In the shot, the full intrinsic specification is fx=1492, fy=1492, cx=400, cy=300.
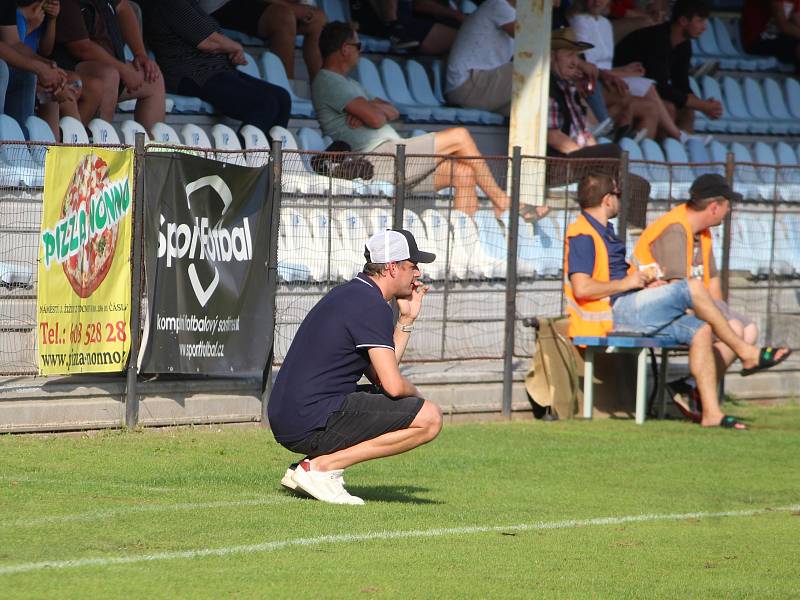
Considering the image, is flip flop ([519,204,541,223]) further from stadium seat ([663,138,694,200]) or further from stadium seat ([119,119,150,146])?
stadium seat ([119,119,150,146])

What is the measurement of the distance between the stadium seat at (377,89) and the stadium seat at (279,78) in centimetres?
123

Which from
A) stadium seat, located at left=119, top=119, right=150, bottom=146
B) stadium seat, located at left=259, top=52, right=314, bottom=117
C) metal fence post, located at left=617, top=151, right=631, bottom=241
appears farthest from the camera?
stadium seat, located at left=259, top=52, right=314, bottom=117

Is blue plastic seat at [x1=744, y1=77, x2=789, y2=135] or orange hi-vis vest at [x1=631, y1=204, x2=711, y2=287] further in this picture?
blue plastic seat at [x1=744, y1=77, x2=789, y2=135]

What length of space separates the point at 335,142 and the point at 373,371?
22.5ft

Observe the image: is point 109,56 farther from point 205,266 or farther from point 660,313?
point 660,313

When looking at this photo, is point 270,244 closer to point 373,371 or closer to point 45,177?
point 45,177

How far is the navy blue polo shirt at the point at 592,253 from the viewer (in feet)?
38.1

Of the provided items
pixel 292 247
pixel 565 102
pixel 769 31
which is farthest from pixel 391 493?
pixel 769 31

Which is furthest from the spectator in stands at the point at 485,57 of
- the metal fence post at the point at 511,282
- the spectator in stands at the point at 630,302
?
the spectator in stands at the point at 630,302

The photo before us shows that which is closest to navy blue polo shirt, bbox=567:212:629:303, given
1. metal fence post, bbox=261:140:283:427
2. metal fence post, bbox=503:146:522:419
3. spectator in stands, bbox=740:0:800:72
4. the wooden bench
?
the wooden bench

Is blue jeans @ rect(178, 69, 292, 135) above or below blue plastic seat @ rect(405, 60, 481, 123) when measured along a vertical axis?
below

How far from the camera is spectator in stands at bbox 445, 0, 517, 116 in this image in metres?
16.9

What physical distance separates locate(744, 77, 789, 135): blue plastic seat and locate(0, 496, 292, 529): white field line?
14.7 meters

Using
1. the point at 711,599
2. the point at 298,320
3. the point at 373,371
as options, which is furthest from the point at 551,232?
the point at 711,599
